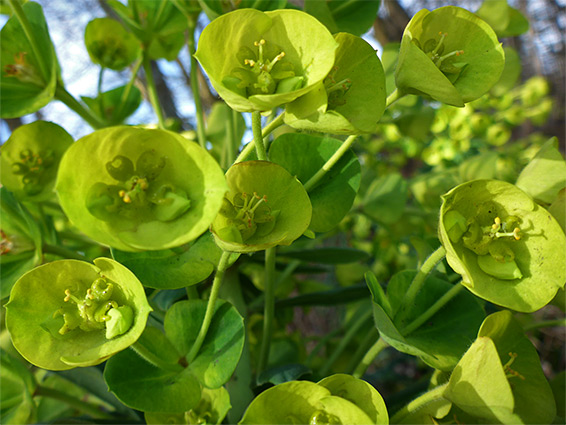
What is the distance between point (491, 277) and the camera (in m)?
0.83

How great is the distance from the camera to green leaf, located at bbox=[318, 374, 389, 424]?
2.51 feet

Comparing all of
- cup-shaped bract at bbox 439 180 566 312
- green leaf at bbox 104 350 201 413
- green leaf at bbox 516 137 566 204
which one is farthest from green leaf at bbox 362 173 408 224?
green leaf at bbox 104 350 201 413

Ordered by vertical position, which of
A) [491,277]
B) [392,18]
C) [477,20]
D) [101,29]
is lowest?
[392,18]

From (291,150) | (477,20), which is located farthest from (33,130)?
(477,20)

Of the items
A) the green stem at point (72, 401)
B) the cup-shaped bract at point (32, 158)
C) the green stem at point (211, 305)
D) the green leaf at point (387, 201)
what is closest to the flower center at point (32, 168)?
the cup-shaped bract at point (32, 158)

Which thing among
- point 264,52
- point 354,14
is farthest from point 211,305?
point 354,14

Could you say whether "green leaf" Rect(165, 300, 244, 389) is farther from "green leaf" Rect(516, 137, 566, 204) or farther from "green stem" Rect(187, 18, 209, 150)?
"green leaf" Rect(516, 137, 566, 204)

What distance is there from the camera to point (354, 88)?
86cm

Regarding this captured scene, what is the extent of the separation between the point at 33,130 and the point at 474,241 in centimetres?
102

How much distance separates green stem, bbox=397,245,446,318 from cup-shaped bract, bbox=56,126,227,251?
394 mm

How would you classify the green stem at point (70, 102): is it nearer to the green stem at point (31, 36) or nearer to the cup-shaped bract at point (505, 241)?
the green stem at point (31, 36)

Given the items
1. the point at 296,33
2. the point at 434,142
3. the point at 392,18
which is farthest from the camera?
the point at 392,18

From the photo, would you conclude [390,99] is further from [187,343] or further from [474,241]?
[187,343]

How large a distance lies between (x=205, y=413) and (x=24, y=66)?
0.92 m
